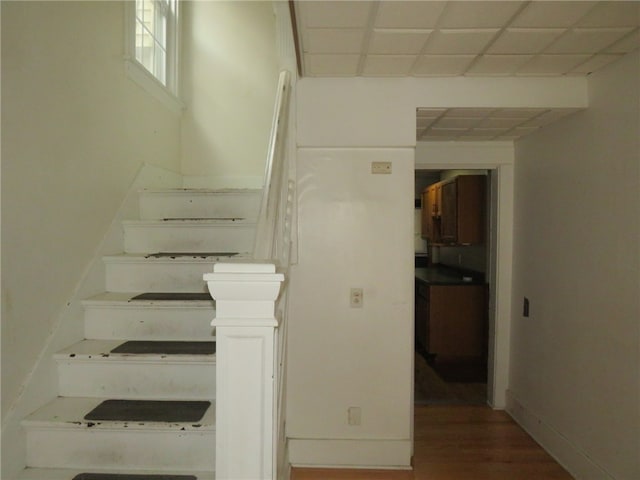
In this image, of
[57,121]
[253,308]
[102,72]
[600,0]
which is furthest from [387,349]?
[102,72]

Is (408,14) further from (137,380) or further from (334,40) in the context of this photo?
(137,380)

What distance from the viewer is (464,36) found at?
1.68 meters

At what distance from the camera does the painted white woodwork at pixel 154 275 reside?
1.99m

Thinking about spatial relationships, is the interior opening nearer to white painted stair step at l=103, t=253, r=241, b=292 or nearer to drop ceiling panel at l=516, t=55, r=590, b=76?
drop ceiling panel at l=516, t=55, r=590, b=76

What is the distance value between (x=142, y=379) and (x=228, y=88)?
248 cm

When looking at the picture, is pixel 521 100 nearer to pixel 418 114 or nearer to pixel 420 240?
pixel 418 114

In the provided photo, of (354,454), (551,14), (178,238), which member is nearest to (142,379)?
(178,238)

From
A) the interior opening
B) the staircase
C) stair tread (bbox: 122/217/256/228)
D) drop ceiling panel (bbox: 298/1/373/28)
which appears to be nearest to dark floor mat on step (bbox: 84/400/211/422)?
the staircase

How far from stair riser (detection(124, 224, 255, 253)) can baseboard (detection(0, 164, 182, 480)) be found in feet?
0.25

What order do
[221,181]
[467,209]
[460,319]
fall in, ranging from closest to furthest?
[221,181] < [467,209] < [460,319]

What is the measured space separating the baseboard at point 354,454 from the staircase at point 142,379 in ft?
3.32

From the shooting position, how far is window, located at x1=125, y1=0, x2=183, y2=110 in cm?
230

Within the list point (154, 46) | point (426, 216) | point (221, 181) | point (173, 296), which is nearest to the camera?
point (173, 296)

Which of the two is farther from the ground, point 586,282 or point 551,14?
point 551,14
